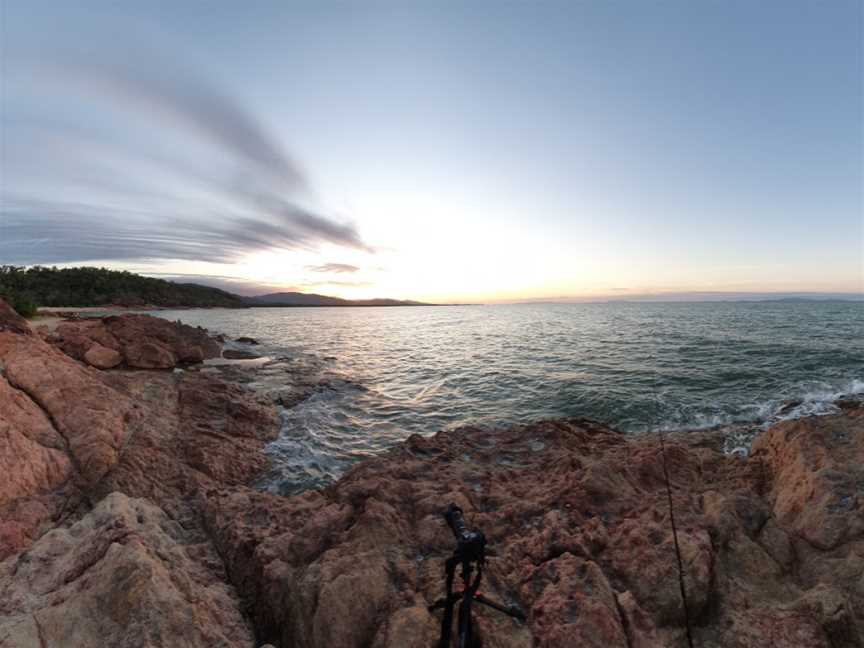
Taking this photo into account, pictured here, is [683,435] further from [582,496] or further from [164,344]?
[164,344]

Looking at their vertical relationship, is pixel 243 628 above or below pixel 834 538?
below

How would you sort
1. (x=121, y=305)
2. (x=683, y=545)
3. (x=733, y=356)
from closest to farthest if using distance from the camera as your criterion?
(x=683, y=545), (x=733, y=356), (x=121, y=305)

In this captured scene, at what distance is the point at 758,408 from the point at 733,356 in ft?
41.3

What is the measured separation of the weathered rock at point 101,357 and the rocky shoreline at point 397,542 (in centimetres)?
957

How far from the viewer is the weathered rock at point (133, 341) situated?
18.0 metres

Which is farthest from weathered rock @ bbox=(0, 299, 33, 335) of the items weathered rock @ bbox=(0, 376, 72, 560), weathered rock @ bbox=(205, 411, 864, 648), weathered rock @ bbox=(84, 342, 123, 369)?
weathered rock @ bbox=(84, 342, 123, 369)

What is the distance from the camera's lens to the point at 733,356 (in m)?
24.4

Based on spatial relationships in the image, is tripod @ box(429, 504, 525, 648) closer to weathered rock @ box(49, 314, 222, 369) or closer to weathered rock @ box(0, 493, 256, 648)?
weathered rock @ box(0, 493, 256, 648)

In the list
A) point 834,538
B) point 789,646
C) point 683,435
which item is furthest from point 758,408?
point 789,646

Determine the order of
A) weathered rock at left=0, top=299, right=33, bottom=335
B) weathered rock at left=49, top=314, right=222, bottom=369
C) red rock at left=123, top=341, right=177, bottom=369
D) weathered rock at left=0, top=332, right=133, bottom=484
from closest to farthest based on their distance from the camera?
weathered rock at left=0, top=332, right=133, bottom=484 < weathered rock at left=0, top=299, right=33, bottom=335 < weathered rock at left=49, top=314, right=222, bottom=369 < red rock at left=123, top=341, right=177, bottom=369

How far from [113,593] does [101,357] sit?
Result: 60.6 ft

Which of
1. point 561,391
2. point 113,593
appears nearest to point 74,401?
point 113,593

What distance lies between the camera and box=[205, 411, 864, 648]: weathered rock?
3.89 meters

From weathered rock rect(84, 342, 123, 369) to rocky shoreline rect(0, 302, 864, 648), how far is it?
9574 millimetres
